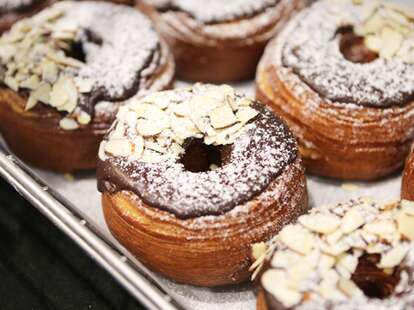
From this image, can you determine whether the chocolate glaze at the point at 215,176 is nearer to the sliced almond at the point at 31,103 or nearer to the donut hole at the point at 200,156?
the donut hole at the point at 200,156

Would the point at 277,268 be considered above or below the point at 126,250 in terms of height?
above

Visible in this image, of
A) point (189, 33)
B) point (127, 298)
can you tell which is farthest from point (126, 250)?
point (189, 33)

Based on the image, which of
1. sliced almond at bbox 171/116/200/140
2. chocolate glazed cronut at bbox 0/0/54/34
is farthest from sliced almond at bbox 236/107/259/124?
chocolate glazed cronut at bbox 0/0/54/34

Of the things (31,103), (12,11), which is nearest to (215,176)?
(31,103)

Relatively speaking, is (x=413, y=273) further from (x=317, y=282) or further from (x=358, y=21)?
(x=358, y=21)

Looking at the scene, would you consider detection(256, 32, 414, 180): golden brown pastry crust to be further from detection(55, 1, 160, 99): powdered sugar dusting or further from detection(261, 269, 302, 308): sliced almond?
detection(261, 269, 302, 308): sliced almond
